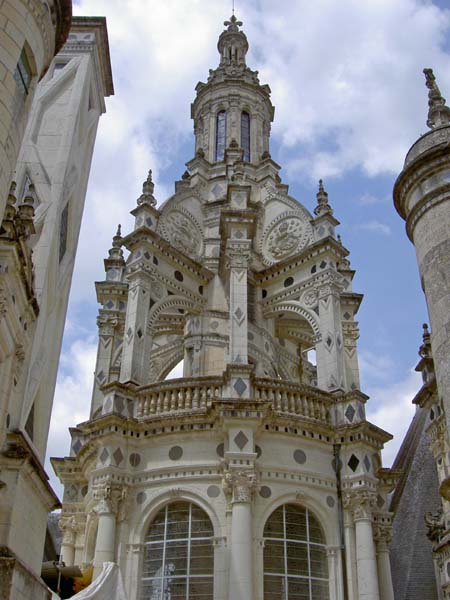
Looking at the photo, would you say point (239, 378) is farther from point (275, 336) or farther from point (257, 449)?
point (275, 336)

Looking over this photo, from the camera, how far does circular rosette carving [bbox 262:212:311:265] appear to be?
25092 millimetres

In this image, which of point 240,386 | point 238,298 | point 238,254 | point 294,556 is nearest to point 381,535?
point 294,556

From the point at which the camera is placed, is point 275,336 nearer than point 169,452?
No

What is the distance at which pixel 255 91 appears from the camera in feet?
106

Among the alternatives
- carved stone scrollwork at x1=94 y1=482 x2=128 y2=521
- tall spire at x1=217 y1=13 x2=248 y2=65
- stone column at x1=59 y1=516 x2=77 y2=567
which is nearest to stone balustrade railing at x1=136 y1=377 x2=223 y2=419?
carved stone scrollwork at x1=94 y1=482 x2=128 y2=521

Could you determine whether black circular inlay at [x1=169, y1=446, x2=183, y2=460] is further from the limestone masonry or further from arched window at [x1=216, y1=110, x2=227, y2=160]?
arched window at [x1=216, y1=110, x2=227, y2=160]

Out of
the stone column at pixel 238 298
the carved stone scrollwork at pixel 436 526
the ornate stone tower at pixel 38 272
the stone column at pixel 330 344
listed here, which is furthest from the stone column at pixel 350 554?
the ornate stone tower at pixel 38 272

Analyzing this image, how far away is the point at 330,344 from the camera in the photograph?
68.9 ft

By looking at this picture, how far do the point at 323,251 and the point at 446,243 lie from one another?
49.6 ft

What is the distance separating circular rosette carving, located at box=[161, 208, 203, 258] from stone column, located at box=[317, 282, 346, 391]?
599 centimetres

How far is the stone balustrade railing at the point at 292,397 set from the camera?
1877 cm

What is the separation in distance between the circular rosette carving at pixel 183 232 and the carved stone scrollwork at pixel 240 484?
1037 centimetres

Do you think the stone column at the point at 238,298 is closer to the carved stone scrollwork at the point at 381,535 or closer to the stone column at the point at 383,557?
the carved stone scrollwork at the point at 381,535

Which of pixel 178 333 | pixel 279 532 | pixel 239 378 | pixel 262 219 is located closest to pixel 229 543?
pixel 279 532
